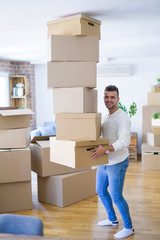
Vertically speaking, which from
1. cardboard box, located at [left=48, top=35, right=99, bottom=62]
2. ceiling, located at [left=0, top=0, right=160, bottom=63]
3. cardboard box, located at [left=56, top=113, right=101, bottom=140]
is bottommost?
cardboard box, located at [left=56, top=113, right=101, bottom=140]

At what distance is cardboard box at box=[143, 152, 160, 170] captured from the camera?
17.8ft

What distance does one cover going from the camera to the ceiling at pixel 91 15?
2.56 m

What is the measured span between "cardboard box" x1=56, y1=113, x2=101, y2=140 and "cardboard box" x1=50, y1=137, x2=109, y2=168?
60 millimetres

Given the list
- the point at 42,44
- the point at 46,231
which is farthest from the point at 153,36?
the point at 46,231

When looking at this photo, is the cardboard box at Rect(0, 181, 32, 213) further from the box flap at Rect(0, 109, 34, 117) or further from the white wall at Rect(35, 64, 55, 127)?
the white wall at Rect(35, 64, 55, 127)

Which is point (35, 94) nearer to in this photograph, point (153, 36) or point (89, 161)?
point (153, 36)

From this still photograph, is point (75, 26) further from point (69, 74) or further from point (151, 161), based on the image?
point (151, 161)

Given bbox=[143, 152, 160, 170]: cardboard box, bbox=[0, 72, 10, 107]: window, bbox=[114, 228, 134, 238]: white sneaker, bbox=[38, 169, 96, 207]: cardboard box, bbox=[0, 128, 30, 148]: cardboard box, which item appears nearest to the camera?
bbox=[114, 228, 134, 238]: white sneaker

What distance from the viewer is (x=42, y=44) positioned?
4539 millimetres

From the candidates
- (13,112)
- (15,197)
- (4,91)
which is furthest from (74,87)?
(4,91)

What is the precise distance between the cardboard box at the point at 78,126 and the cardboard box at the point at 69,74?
276 millimetres

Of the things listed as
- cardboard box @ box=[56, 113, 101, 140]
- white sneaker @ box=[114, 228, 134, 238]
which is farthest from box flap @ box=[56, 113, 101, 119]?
white sneaker @ box=[114, 228, 134, 238]

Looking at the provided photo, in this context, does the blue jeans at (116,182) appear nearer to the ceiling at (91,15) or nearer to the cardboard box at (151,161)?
the ceiling at (91,15)

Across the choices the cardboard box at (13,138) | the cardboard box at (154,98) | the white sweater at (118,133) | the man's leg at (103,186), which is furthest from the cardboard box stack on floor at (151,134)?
the white sweater at (118,133)
